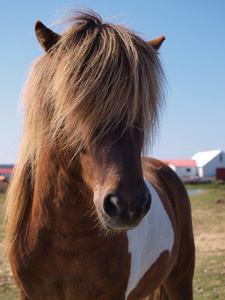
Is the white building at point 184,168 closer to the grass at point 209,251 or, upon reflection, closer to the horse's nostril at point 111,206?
the grass at point 209,251

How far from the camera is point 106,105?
152 centimetres

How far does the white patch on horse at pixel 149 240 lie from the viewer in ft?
6.69

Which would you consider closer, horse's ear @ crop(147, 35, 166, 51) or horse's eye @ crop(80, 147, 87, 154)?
horse's eye @ crop(80, 147, 87, 154)

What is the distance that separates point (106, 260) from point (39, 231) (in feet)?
1.48

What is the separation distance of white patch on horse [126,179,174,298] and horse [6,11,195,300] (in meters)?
0.01

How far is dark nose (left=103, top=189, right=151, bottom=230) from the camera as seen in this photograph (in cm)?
136

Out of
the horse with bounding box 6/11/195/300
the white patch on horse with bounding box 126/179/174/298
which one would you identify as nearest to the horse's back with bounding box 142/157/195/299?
the white patch on horse with bounding box 126/179/174/298

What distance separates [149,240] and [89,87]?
1395 mm

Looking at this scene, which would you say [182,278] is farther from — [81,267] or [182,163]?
[182,163]

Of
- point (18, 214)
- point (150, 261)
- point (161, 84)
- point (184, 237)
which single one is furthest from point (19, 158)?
point (184, 237)

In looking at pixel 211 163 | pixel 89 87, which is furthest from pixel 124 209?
pixel 211 163

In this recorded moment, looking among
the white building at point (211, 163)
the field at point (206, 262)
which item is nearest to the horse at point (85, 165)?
the field at point (206, 262)

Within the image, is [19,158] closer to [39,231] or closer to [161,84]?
[39,231]

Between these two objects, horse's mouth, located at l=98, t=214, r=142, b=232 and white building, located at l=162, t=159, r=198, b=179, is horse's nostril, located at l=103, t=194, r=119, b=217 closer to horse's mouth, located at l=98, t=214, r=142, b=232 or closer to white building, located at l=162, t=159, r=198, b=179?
horse's mouth, located at l=98, t=214, r=142, b=232
